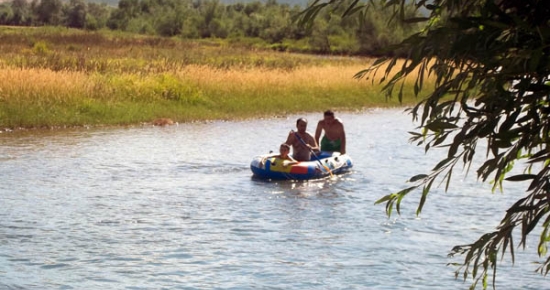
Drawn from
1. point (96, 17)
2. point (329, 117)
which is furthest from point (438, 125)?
point (96, 17)

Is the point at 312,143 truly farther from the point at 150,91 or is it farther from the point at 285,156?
the point at 150,91

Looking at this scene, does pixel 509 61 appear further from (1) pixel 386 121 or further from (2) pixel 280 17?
(2) pixel 280 17

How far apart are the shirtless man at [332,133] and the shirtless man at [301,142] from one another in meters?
0.66

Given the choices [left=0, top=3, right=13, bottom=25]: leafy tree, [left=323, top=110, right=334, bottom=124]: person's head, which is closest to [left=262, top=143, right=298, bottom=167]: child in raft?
[left=323, top=110, right=334, bottom=124]: person's head

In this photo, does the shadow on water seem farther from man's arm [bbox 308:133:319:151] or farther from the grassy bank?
the grassy bank

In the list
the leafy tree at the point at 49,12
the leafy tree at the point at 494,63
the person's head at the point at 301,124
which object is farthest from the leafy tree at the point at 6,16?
the leafy tree at the point at 494,63

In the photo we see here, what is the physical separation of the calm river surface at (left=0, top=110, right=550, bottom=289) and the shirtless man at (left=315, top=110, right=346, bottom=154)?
0.61 meters

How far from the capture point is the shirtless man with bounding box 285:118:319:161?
55.5 ft

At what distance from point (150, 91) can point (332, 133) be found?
1012 centimetres

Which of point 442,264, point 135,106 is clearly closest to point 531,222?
point 442,264

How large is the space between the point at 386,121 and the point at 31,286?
1970cm

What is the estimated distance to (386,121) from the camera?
28.8 metres

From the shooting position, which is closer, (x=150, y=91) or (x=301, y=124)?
(x=301, y=124)

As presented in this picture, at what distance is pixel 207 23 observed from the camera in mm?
84938
